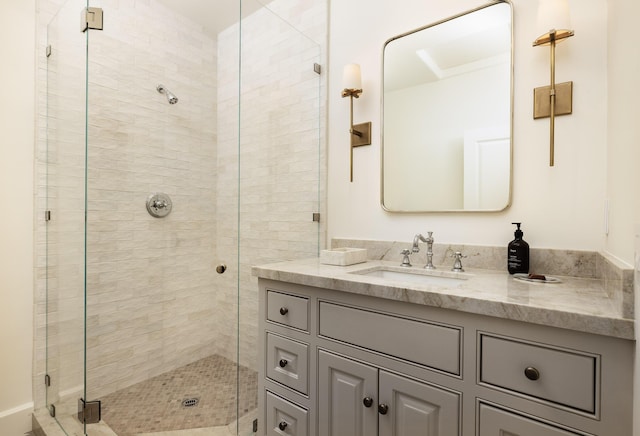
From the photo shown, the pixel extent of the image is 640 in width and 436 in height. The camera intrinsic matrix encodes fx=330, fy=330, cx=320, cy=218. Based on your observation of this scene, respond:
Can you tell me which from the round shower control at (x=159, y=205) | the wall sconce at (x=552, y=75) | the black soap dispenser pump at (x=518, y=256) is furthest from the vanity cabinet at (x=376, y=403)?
the round shower control at (x=159, y=205)

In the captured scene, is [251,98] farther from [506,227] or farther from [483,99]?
[506,227]

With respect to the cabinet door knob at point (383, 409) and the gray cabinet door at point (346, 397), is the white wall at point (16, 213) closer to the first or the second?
the gray cabinet door at point (346, 397)

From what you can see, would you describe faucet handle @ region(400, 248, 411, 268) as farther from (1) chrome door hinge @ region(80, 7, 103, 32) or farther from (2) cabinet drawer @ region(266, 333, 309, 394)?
(1) chrome door hinge @ region(80, 7, 103, 32)

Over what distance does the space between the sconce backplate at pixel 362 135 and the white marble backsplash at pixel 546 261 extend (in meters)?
0.54

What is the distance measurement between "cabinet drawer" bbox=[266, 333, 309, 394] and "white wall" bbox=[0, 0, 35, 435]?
1.35 metres

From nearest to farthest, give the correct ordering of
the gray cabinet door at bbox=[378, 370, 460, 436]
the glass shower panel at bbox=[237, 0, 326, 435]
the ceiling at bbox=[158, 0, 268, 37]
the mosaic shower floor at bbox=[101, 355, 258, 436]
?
the gray cabinet door at bbox=[378, 370, 460, 436], the mosaic shower floor at bbox=[101, 355, 258, 436], the glass shower panel at bbox=[237, 0, 326, 435], the ceiling at bbox=[158, 0, 268, 37]

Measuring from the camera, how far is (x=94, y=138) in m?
1.82

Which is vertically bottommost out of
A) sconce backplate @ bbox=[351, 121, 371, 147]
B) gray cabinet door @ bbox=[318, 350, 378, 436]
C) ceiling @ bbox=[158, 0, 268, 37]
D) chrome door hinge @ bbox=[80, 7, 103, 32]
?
gray cabinet door @ bbox=[318, 350, 378, 436]

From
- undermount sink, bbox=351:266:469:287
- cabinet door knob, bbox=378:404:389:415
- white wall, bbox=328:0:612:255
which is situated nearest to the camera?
cabinet door knob, bbox=378:404:389:415

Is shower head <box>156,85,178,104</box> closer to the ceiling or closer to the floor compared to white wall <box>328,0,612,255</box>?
closer to the ceiling

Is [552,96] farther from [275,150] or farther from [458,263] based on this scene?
[275,150]

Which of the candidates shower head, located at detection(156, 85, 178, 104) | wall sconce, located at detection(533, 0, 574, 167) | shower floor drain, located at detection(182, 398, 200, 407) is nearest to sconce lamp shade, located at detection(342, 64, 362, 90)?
wall sconce, located at detection(533, 0, 574, 167)

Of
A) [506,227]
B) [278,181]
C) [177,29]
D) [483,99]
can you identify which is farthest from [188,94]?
[506,227]

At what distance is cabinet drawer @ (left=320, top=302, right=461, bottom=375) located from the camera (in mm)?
951
